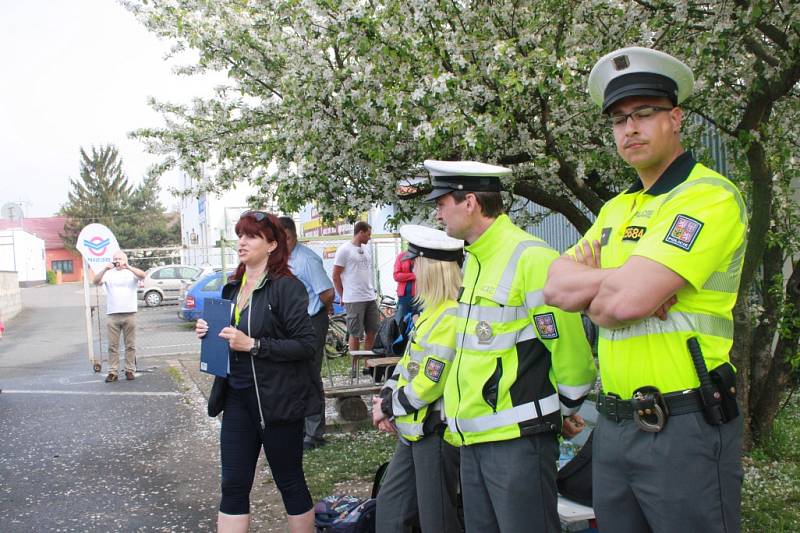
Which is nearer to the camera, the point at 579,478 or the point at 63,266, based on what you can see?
the point at 579,478

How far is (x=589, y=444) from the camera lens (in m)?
3.35

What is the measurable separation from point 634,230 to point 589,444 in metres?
1.40

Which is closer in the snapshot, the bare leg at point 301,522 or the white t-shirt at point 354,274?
the bare leg at point 301,522

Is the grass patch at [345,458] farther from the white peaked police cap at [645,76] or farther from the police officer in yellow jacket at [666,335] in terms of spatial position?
the white peaked police cap at [645,76]

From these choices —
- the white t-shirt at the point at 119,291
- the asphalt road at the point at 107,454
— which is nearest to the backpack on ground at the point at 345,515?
the asphalt road at the point at 107,454

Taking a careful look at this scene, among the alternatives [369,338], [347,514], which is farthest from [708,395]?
[369,338]

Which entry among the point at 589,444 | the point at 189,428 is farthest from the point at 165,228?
the point at 589,444

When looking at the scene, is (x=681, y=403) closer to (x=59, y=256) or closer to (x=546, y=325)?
(x=546, y=325)

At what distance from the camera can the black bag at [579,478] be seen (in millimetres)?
3375

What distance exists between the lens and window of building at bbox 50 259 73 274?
276ft

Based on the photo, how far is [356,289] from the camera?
35.4 ft

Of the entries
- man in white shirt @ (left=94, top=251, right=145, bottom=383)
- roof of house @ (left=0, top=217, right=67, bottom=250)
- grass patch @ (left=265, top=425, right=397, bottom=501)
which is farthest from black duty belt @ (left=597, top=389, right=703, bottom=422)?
roof of house @ (left=0, top=217, right=67, bottom=250)

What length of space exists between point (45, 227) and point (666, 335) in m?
100

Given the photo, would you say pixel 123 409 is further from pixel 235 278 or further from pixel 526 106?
pixel 526 106
